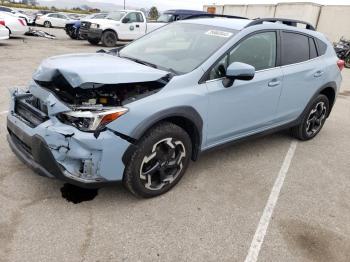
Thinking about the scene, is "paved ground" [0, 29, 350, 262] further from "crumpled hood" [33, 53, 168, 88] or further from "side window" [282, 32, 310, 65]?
"side window" [282, 32, 310, 65]

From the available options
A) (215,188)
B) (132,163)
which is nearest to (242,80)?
(215,188)

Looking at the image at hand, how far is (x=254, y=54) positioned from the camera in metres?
3.89

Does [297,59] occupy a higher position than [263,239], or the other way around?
[297,59]

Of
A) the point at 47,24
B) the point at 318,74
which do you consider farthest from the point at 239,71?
the point at 47,24

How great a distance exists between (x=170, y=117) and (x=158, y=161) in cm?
42

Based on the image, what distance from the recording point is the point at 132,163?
298 cm

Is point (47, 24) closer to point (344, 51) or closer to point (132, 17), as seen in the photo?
point (132, 17)

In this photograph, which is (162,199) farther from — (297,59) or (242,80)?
(297,59)

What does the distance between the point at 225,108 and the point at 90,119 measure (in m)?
1.44

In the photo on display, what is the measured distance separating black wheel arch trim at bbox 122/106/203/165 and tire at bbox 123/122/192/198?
0.25 ft

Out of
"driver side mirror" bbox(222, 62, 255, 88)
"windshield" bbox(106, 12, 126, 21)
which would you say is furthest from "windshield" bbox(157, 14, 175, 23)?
"driver side mirror" bbox(222, 62, 255, 88)

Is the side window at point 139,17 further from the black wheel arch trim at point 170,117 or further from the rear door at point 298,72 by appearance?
the black wheel arch trim at point 170,117

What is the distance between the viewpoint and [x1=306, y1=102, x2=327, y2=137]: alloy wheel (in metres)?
5.07

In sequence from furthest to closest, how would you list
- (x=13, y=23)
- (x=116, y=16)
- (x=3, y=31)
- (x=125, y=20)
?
(x=116, y=16) → (x=125, y=20) → (x=13, y=23) → (x=3, y=31)
